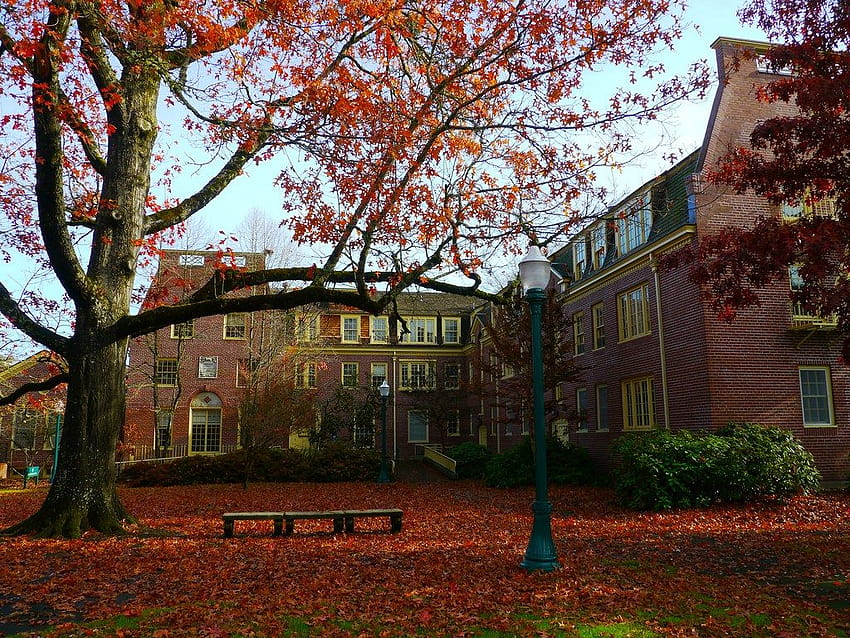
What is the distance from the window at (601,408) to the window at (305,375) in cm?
1380

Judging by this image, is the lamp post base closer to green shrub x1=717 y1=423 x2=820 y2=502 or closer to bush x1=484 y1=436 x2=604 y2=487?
green shrub x1=717 y1=423 x2=820 y2=502

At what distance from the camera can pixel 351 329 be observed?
131 ft

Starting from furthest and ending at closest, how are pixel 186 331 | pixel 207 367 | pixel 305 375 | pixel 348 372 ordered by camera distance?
1. pixel 348 372
2. pixel 207 367
3. pixel 186 331
4. pixel 305 375

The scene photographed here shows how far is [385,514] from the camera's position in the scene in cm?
1234

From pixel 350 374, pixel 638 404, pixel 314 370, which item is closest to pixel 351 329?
pixel 350 374

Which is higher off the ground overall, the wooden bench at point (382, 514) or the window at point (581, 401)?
the window at point (581, 401)

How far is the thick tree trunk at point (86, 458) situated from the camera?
35.2ft

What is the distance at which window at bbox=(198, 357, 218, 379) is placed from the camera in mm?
36594

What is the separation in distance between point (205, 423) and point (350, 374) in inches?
329

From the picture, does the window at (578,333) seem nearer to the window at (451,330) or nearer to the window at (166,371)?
the window at (451,330)

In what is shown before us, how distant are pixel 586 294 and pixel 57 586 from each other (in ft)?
67.4

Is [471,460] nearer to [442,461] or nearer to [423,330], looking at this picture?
[442,461]

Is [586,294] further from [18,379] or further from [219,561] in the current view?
[18,379]

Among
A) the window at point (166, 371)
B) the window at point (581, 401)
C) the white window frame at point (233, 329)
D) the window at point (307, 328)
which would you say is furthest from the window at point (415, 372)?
the window at point (581, 401)
